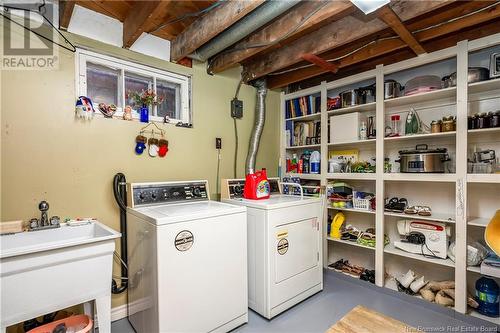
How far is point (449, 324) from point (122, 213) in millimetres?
2866

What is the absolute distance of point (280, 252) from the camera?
2131 mm

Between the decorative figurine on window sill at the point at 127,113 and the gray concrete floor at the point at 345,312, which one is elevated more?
the decorative figurine on window sill at the point at 127,113

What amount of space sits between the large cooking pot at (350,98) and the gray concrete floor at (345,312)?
199 cm

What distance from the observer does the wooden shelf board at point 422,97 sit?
7.16ft

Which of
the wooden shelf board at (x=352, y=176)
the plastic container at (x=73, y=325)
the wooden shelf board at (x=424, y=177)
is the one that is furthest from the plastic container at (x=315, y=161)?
the plastic container at (x=73, y=325)

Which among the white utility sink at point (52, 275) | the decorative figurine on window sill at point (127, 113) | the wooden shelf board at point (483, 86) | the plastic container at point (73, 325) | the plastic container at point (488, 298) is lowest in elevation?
the plastic container at point (488, 298)

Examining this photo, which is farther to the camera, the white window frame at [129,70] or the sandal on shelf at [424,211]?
the sandal on shelf at [424,211]

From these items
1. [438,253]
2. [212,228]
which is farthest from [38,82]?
[438,253]

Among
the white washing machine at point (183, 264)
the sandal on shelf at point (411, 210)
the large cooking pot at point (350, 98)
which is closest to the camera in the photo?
the white washing machine at point (183, 264)

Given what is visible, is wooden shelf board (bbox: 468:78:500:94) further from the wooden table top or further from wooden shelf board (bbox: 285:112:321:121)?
the wooden table top

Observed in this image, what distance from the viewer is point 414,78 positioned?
7.97 feet

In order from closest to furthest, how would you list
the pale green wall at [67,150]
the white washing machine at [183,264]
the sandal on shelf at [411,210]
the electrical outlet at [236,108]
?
the white washing machine at [183,264] < the pale green wall at [67,150] < the sandal on shelf at [411,210] < the electrical outlet at [236,108]

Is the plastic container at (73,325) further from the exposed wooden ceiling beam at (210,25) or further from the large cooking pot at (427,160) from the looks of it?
the large cooking pot at (427,160)

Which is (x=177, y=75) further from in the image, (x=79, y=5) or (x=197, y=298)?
(x=197, y=298)
